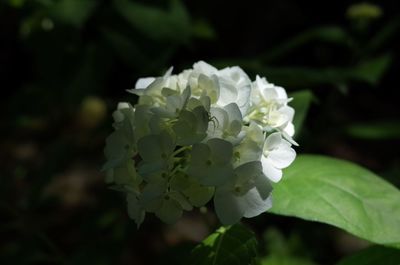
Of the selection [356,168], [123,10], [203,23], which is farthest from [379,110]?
[356,168]

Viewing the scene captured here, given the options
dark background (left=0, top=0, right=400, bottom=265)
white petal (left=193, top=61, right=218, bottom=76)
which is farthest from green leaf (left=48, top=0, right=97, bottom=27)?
white petal (left=193, top=61, right=218, bottom=76)

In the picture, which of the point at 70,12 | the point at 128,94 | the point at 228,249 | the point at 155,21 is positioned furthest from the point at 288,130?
the point at 128,94

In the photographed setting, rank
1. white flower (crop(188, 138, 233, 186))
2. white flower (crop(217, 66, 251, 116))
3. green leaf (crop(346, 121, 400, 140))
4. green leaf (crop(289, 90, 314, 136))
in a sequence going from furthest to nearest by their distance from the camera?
green leaf (crop(346, 121, 400, 140)) → green leaf (crop(289, 90, 314, 136)) → white flower (crop(217, 66, 251, 116)) → white flower (crop(188, 138, 233, 186))

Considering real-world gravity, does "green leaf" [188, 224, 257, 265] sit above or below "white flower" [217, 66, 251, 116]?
below

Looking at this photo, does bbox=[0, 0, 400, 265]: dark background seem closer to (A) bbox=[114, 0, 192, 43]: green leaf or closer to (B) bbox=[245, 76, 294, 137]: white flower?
(A) bbox=[114, 0, 192, 43]: green leaf

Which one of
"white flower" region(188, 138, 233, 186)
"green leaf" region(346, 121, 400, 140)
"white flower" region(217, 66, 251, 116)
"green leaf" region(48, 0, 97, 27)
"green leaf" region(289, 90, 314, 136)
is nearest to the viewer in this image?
"white flower" region(188, 138, 233, 186)

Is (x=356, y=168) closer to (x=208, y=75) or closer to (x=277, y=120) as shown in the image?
(x=277, y=120)

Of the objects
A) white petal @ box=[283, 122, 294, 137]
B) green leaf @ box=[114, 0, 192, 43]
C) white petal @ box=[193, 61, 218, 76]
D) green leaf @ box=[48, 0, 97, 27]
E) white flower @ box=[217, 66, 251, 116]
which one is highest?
green leaf @ box=[48, 0, 97, 27]

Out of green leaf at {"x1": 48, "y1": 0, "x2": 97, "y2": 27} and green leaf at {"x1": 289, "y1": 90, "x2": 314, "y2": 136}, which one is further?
green leaf at {"x1": 48, "y1": 0, "x2": 97, "y2": 27}

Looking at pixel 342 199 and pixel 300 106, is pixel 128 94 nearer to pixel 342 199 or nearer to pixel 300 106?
pixel 300 106
